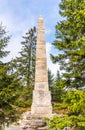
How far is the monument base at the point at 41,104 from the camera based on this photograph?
92.3ft

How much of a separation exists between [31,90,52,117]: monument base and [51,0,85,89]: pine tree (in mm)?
13110

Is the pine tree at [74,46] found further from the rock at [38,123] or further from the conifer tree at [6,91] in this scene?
the rock at [38,123]

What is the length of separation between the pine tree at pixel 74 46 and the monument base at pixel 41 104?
13110 millimetres

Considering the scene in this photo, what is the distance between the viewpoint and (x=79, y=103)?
9.90 metres

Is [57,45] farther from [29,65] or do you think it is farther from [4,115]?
[29,65]

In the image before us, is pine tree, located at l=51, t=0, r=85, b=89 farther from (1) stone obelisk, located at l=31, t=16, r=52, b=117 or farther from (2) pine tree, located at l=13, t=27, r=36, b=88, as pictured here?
(2) pine tree, located at l=13, t=27, r=36, b=88

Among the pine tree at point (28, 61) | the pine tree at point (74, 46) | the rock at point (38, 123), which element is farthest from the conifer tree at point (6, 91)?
the pine tree at point (28, 61)

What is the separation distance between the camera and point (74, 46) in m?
12.5

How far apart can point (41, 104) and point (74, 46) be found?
16.4m

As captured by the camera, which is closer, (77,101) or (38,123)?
(77,101)

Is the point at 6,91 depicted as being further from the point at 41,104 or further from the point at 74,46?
the point at 41,104

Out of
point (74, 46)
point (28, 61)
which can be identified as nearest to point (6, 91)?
point (74, 46)

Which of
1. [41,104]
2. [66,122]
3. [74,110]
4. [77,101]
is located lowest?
[66,122]

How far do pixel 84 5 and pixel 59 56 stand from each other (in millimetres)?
4570
